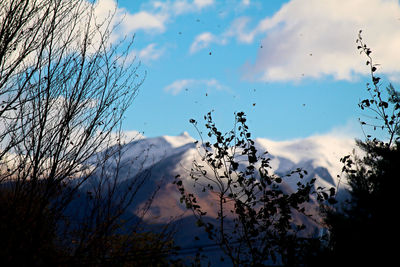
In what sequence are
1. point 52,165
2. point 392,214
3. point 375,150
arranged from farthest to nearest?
point 375,150
point 392,214
point 52,165


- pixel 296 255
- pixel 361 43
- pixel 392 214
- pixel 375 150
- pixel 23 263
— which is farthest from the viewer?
pixel 375 150

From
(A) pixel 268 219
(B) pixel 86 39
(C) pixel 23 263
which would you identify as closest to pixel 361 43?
(A) pixel 268 219

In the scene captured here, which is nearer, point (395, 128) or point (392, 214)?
point (392, 214)

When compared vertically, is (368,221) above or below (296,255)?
above

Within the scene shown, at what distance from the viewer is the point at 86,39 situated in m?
6.92

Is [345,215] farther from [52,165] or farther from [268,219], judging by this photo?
[52,165]

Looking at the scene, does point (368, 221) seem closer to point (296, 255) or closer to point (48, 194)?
point (296, 255)

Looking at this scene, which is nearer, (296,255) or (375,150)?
(296,255)

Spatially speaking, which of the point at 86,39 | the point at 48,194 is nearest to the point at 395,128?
the point at 86,39

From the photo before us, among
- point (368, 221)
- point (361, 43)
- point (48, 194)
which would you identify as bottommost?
point (368, 221)

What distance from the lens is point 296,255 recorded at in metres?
9.18

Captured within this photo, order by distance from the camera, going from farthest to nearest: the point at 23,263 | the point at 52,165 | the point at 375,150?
the point at 375,150 → the point at 52,165 → the point at 23,263

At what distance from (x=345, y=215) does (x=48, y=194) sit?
24.1 feet

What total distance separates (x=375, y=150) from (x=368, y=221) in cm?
257
